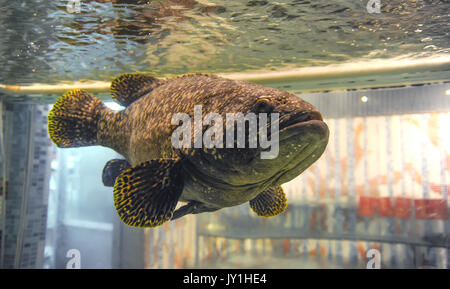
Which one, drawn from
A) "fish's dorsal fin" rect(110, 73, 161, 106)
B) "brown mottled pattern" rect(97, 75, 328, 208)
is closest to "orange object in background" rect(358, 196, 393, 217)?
"brown mottled pattern" rect(97, 75, 328, 208)

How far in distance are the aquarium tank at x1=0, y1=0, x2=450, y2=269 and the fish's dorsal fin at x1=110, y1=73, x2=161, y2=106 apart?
0.12 metres

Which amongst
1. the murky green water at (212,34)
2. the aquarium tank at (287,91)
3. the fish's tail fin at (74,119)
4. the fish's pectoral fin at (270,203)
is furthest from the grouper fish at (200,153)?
the murky green water at (212,34)

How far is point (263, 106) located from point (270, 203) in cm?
123

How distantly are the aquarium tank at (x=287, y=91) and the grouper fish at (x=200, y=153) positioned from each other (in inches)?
4.8

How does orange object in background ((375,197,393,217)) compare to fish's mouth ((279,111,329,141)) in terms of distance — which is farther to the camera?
orange object in background ((375,197,393,217))

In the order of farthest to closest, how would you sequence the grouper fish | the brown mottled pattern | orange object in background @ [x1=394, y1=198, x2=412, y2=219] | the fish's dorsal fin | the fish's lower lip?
orange object in background @ [x1=394, y1=198, x2=412, y2=219] → the fish's dorsal fin → the brown mottled pattern → the grouper fish → the fish's lower lip

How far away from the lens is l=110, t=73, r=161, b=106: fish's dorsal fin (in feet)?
10.3

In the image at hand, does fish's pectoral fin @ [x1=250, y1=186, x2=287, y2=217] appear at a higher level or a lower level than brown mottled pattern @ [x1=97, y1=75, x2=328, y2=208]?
lower

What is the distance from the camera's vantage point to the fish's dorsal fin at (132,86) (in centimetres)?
313

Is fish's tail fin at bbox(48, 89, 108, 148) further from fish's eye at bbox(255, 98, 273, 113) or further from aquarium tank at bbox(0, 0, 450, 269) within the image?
fish's eye at bbox(255, 98, 273, 113)

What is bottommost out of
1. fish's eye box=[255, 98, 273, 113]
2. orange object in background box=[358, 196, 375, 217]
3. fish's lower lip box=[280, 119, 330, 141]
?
orange object in background box=[358, 196, 375, 217]

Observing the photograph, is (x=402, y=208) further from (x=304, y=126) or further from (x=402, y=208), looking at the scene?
(x=304, y=126)

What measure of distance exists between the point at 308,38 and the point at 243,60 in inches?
58.1

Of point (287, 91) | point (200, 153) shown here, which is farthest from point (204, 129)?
point (287, 91)
